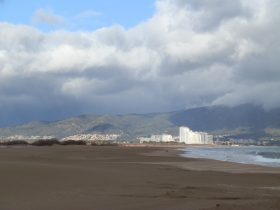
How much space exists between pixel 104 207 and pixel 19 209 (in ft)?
7.05

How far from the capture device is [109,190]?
16.7 meters

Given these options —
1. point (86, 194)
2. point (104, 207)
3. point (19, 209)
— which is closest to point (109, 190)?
point (86, 194)

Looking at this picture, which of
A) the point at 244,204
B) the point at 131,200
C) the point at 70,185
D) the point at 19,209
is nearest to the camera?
the point at 19,209

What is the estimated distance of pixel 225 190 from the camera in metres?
17.7

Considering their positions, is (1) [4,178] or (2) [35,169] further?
(2) [35,169]

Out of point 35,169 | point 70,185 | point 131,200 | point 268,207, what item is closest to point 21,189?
point 70,185

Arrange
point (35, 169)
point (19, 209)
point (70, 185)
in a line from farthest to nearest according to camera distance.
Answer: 1. point (35, 169)
2. point (70, 185)
3. point (19, 209)

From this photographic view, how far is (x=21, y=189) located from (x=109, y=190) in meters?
2.87

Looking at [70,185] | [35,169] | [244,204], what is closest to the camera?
[244,204]

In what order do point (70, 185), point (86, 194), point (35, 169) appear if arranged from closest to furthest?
point (86, 194) < point (70, 185) < point (35, 169)

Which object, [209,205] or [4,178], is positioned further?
[4,178]

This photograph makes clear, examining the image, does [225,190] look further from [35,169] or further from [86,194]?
[35,169]

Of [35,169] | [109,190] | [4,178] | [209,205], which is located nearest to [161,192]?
[109,190]

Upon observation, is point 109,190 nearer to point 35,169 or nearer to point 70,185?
point 70,185
